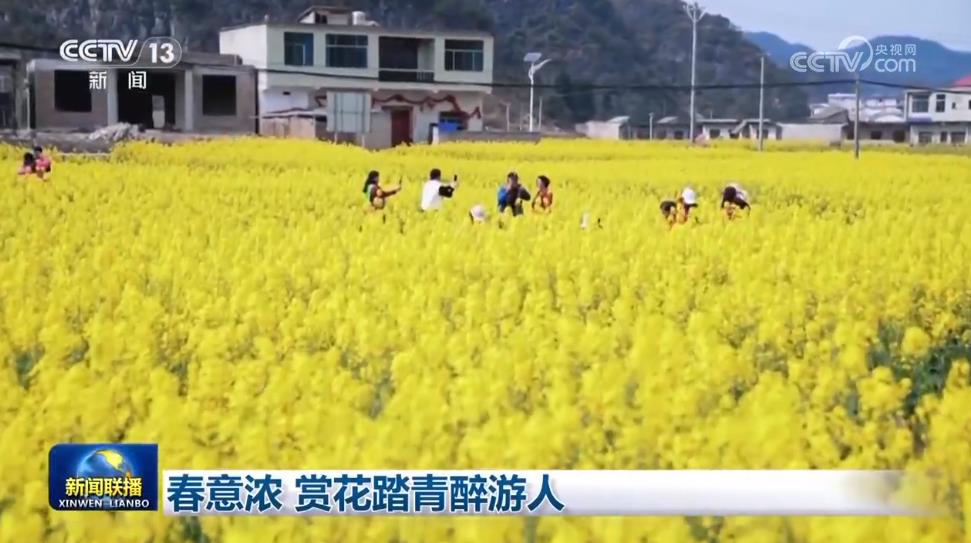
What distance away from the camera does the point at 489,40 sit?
13.2ft

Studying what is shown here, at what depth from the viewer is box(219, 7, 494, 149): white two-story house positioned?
390cm

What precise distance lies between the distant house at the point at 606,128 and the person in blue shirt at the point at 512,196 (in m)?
0.26

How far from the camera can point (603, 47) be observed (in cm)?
412

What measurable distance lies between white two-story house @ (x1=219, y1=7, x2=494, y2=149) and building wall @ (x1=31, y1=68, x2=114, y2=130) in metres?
0.38

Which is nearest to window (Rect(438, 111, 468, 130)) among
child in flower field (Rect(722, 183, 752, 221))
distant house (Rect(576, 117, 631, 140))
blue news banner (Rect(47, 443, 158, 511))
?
distant house (Rect(576, 117, 631, 140))

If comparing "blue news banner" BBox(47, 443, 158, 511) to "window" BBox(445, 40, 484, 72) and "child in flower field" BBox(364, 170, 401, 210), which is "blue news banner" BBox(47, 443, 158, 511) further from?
"window" BBox(445, 40, 484, 72)

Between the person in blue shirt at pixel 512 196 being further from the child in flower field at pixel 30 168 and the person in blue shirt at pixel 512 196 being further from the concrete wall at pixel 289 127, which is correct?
the child in flower field at pixel 30 168

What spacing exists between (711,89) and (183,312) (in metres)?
1.73

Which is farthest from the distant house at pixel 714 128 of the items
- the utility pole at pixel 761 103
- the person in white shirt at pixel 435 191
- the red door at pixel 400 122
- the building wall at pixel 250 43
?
the building wall at pixel 250 43

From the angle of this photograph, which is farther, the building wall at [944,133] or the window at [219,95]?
the building wall at [944,133]

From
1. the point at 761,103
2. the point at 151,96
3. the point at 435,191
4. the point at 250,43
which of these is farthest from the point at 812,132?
the point at 151,96

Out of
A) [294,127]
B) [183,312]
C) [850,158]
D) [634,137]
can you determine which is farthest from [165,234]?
[850,158]

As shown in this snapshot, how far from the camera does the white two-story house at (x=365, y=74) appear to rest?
12.8ft

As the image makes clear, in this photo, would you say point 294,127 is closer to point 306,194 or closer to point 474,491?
point 306,194
